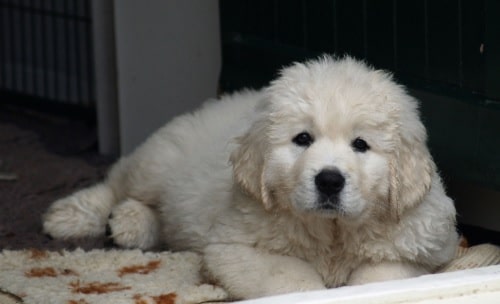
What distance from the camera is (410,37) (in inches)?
199

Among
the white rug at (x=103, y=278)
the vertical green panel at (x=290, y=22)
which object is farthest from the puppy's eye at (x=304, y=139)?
the vertical green panel at (x=290, y=22)

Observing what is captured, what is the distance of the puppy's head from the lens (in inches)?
160

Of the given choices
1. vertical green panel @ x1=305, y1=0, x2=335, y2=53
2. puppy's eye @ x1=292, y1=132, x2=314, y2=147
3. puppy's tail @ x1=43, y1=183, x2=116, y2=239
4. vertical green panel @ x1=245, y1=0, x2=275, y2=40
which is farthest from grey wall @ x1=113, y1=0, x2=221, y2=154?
puppy's eye @ x1=292, y1=132, x2=314, y2=147

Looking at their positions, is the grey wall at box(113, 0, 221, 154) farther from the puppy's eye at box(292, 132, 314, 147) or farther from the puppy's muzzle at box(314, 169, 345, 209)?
the puppy's muzzle at box(314, 169, 345, 209)

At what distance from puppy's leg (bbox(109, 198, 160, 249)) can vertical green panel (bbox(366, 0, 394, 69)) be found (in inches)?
45.2

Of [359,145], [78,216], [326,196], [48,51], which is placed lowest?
[78,216]

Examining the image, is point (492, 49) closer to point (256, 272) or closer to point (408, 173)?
point (408, 173)

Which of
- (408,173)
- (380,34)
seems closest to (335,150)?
(408,173)

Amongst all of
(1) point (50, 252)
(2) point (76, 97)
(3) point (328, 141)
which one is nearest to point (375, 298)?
(3) point (328, 141)

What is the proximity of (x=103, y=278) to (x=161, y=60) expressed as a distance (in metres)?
2.10

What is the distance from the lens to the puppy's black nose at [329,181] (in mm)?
4004

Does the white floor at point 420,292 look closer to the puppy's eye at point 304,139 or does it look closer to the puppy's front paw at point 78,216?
the puppy's eye at point 304,139

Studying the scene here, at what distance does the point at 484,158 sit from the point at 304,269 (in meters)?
0.95

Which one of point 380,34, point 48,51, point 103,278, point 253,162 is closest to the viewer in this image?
point 253,162
